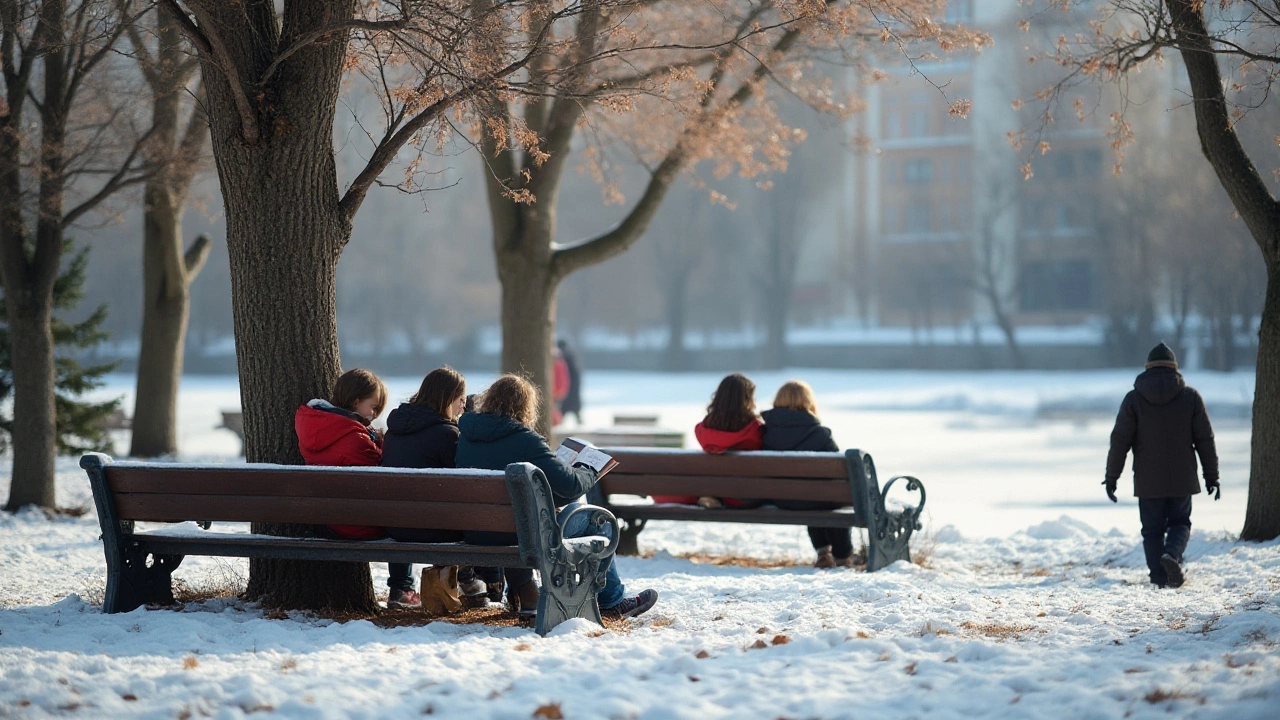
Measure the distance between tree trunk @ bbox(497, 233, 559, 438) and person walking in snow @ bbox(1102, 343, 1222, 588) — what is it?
557cm

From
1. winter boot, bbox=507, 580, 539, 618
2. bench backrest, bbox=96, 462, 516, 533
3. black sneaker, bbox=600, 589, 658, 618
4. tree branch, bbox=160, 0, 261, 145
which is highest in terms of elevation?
tree branch, bbox=160, 0, 261, 145

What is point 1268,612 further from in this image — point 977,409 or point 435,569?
point 977,409

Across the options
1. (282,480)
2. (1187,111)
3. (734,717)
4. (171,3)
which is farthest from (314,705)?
(1187,111)

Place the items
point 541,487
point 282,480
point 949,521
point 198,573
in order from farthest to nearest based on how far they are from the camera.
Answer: point 949,521 → point 198,573 → point 282,480 → point 541,487

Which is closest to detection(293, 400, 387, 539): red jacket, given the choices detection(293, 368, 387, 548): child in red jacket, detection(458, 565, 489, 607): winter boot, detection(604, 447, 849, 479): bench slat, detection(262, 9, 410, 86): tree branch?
detection(293, 368, 387, 548): child in red jacket

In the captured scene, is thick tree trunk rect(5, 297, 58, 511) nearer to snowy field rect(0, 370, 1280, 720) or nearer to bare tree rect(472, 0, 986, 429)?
snowy field rect(0, 370, 1280, 720)

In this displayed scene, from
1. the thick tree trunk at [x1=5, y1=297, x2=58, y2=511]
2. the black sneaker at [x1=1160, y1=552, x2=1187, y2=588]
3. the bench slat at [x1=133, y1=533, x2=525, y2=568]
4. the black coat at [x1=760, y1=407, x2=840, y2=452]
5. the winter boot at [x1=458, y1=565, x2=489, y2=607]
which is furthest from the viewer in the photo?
the thick tree trunk at [x1=5, y1=297, x2=58, y2=511]

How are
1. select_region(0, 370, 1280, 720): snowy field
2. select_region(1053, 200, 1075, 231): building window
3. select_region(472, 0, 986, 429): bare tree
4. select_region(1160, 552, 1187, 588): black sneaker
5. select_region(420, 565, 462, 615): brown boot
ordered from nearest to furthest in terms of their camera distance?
select_region(0, 370, 1280, 720): snowy field
select_region(420, 565, 462, 615): brown boot
select_region(1160, 552, 1187, 588): black sneaker
select_region(472, 0, 986, 429): bare tree
select_region(1053, 200, 1075, 231): building window

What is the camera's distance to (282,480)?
5.71 metres

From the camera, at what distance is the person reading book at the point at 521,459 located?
568 cm

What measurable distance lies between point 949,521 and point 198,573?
742 centimetres

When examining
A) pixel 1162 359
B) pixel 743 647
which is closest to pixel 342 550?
pixel 743 647

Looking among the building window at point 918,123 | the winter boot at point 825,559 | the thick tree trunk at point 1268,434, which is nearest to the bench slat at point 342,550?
the winter boot at point 825,559

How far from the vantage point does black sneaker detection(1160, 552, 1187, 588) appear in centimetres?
746
